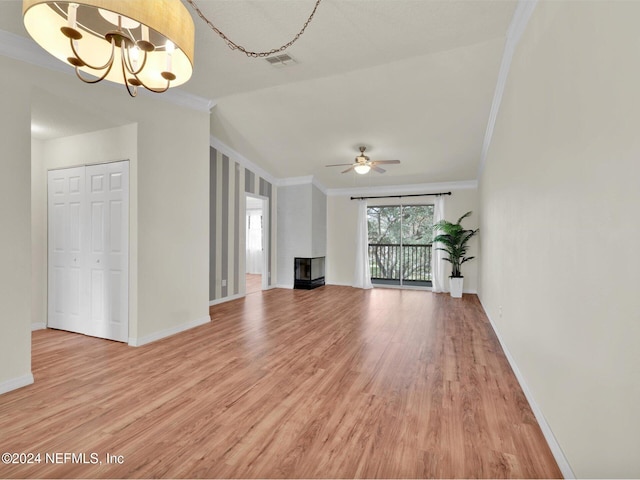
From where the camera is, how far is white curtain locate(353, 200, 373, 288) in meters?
7.31

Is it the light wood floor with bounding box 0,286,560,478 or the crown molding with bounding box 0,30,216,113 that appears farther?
the crown molding with bounding box 0,30,216,113

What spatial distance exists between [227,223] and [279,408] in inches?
170

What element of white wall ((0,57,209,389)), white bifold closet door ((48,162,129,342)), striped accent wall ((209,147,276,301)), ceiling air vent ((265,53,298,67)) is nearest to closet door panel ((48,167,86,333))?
white bifold closet door ((48,162,129,342))

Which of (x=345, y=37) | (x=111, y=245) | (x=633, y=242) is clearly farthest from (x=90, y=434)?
(x=345, y=37)

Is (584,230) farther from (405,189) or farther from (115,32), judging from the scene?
(405,189)

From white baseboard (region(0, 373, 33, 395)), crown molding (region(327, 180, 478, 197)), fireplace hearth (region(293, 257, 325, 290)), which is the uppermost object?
crown molding (region(327, 180, 478, 197))

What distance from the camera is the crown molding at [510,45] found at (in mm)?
2312

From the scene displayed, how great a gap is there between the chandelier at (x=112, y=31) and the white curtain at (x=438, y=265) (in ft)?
20.0

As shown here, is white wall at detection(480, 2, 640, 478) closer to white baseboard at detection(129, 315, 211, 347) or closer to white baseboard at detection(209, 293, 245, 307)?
white baseboard at detection(129, 315, 211, 347)

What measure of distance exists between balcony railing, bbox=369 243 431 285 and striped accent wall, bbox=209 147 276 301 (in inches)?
133

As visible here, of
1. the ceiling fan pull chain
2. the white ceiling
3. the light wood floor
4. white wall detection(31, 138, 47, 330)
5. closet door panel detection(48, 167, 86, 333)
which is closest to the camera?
the light wood floor

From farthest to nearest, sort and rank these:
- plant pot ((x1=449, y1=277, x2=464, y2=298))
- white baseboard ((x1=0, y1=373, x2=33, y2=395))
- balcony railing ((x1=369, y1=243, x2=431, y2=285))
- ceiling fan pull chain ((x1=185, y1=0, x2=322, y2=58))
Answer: balcony railing ((x1=369, y1=243, x2=431, y2=285)) → plant pot ((x1=449, y1=277, x2=464, y2=298)) → ceiling fan pull chain ((x1=185, y1=0, x2=322, y2=58)) → white baseboard ((x1=0, y1=373, x2=33, y2=395))

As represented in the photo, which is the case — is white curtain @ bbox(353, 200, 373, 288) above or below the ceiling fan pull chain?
below

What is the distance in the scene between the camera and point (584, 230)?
4.29ft
